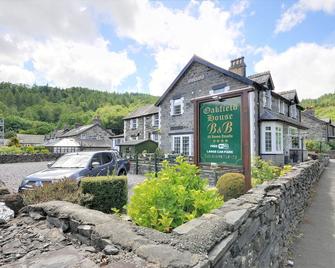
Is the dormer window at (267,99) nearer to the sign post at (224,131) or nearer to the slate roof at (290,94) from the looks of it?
the slate roof at (290,94)

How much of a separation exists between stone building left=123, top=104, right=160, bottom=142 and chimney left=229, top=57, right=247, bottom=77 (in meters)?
10.4

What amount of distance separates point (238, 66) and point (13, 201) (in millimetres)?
20038

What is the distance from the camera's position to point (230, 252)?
236 cm

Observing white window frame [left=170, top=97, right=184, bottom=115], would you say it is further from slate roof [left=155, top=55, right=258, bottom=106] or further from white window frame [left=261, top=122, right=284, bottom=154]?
white window frame [left=261, top=122, right=284, bottom=154]

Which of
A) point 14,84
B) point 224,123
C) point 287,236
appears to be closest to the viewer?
point 287,236

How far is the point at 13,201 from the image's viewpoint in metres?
3.93

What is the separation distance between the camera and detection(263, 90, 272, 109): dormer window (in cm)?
1916

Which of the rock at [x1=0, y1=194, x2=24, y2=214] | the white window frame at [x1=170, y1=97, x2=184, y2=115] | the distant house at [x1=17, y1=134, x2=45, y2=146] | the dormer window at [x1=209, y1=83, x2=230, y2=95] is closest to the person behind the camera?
the rock at [x1=0, y1=194, x2=24, y2=214]

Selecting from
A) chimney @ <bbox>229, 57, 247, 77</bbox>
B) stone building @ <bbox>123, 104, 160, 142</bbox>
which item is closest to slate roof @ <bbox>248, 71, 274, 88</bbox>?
chimney @ <bbox>229, 57, 247, 77</bbox>

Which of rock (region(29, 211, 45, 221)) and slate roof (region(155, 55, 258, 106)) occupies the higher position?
slate roof (region(155, 55, 258, 106))

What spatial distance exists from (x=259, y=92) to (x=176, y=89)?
7768 mm

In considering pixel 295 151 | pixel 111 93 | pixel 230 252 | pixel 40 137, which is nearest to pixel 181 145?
pixel 295 151

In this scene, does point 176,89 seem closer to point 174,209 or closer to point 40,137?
point 174,209

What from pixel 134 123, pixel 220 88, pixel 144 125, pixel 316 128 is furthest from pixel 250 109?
pixel 316 128
